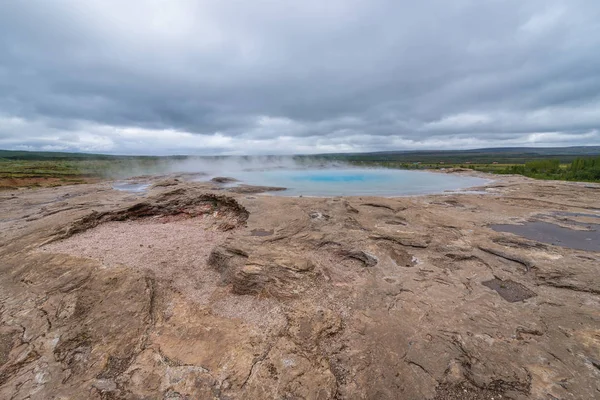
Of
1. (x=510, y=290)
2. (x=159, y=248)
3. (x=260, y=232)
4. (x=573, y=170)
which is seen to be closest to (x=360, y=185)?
(x=260, y=232)

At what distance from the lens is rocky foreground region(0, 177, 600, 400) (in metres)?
3.82

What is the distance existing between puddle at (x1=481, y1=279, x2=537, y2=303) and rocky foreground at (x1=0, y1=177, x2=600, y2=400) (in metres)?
0.05

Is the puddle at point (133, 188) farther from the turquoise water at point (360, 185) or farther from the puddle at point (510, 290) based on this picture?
the puddle at point (510, 290)

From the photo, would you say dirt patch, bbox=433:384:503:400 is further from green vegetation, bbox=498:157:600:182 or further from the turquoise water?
green vegetation, bbox=498:157:600:182

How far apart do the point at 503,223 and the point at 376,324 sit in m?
9.75

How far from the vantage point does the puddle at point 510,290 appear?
5.74m

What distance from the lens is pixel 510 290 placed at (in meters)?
6.03

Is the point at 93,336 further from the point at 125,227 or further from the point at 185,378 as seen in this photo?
the point at 125,227

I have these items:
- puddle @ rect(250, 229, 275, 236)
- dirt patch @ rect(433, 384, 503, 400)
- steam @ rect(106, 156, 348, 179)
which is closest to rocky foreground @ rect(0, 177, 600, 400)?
dirt patch @ rect(433, 384, 503, 400)

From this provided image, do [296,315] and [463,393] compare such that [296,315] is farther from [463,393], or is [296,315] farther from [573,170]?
[573,170]

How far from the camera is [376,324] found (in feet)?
16.1

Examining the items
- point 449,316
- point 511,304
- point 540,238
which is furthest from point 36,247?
point 540,238

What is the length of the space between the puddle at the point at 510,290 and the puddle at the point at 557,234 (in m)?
4.36

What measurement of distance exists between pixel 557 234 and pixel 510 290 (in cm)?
647
